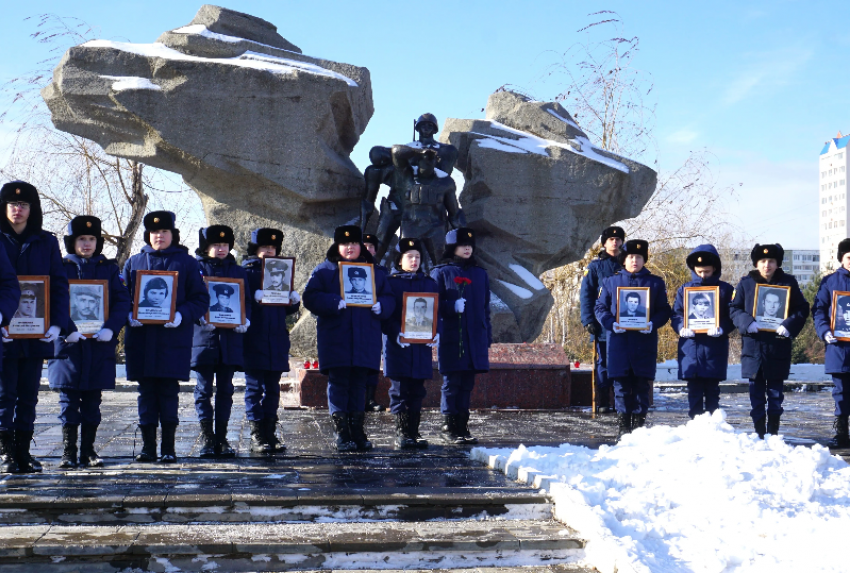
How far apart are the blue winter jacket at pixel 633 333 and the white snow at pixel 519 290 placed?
19.6 ft

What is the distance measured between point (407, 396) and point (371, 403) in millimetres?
3200

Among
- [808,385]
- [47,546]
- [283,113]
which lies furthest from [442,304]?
[808,385]

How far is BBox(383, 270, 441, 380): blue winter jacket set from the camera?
7.62m

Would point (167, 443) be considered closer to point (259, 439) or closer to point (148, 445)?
point (148, 445)

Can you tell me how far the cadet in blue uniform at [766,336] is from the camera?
8.12 m

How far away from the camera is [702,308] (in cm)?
820

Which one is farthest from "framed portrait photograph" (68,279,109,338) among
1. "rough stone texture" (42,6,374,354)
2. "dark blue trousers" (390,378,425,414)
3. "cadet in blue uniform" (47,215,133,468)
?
"rough stone texture" (42,6,374,354)

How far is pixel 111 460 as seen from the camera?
Result: 21.9ft

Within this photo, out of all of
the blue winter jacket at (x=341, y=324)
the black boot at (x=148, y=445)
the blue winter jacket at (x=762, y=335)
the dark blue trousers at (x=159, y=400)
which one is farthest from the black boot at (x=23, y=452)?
the blue winter jacket at (x=762, y=335)

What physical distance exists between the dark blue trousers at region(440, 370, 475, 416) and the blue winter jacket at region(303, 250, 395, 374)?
0.81 metres

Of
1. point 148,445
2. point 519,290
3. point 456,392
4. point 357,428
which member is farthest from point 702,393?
point 519,290

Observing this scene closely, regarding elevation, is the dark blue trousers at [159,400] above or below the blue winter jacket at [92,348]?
below

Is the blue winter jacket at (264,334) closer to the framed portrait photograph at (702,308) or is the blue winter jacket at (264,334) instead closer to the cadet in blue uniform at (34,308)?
the cadet in blue uniform at (34,308)

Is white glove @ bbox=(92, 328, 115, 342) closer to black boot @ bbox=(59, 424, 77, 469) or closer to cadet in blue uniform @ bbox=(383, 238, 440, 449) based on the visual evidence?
black boot @ bbox=(59, 424, 77, 469)
